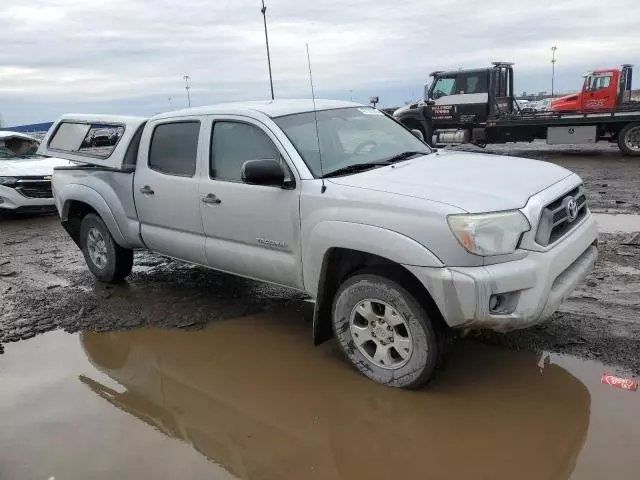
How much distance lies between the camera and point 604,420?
321 centimetres

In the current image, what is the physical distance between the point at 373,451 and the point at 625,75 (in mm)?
19494

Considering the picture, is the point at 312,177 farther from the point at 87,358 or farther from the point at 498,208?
the point at 87,358

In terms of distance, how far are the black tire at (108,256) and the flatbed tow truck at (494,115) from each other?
12230 millimetres

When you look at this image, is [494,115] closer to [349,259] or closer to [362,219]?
[349,259]

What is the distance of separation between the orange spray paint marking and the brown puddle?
0.16 ft

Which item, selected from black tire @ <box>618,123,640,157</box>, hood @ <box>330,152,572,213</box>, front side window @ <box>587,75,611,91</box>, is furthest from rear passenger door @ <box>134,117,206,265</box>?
front side window @ <box>587,75,611,91</box>

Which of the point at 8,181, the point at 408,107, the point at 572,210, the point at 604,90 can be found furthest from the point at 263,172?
the point at 604,90

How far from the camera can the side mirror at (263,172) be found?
12.7 ft

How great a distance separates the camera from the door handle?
453cm

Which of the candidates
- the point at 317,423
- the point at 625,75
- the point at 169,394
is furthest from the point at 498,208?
the point at 625,75

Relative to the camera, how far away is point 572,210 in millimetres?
3725

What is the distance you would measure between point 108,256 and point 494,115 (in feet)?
48.0

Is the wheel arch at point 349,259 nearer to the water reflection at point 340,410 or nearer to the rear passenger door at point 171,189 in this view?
the water reflection at point 340,410

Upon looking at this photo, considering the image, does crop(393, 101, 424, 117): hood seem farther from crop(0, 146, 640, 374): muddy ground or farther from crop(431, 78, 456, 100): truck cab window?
crop(0, 146, 640, 374): muddy ground
